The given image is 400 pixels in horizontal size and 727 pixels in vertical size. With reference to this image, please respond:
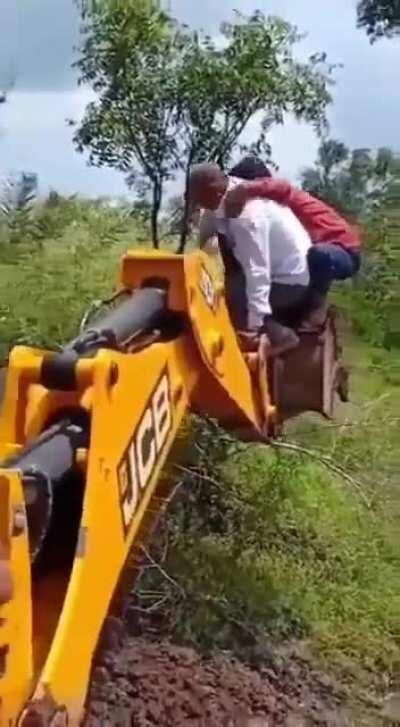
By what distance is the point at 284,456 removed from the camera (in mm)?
7262

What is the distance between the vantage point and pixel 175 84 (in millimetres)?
12727

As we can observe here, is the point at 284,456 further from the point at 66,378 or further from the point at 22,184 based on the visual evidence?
the point at 22,184

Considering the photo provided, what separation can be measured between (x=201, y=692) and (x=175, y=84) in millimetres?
7598

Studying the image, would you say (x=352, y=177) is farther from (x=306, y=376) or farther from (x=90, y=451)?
(x=90, y=451)

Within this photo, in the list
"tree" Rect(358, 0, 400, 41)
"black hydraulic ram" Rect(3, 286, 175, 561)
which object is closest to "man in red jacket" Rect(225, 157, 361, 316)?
"black hydraulic ram" Rect(3, 286, 175, 561)

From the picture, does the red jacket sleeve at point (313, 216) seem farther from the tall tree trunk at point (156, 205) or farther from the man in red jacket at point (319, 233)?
the tall tree trunk at point (156, 205)

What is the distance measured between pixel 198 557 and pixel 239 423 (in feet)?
4.24

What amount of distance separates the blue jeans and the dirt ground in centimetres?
140

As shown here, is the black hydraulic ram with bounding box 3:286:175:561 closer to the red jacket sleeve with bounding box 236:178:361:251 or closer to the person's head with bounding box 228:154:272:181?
the red jacket sleeve with bounding box 236:178:361:251

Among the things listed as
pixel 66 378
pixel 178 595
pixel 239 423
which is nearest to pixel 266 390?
pixel 239 423

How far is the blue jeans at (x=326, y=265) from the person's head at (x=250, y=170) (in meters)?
0.45

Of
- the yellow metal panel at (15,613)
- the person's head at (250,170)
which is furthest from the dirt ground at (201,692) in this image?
the yellow metal panel at (15,613)

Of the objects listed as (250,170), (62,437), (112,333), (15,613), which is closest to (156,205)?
(250,170)

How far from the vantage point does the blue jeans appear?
6.17 metres
